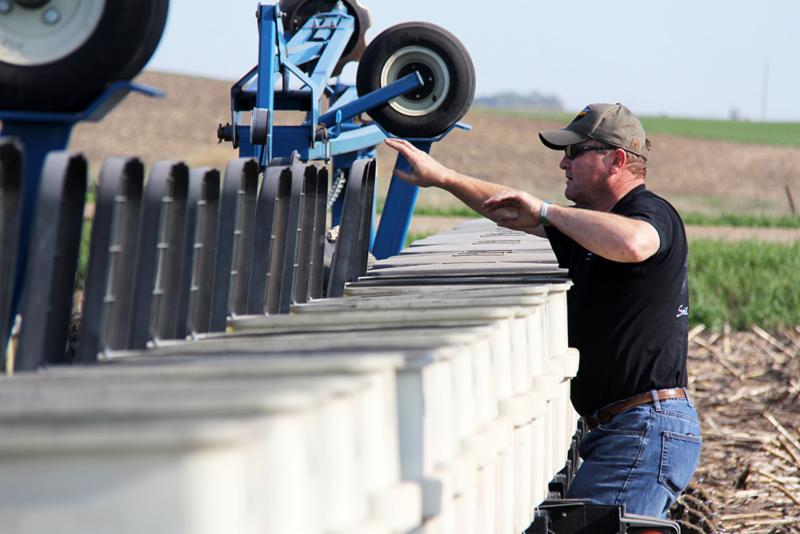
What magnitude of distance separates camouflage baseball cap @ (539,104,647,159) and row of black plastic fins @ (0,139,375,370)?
1399mm

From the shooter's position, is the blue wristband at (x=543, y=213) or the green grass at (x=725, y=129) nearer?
the blue wristband at (x=543, y=213)

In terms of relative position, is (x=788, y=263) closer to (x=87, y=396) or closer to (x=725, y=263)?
(x=725, y=263)

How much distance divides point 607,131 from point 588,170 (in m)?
0.18

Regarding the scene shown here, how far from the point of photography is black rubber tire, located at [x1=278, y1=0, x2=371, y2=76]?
29.5 ft

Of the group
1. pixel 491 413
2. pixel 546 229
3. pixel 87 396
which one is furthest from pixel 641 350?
pixel 87 396

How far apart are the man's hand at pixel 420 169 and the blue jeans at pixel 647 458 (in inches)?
47.2

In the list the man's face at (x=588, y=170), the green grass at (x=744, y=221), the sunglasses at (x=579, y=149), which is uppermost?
the sunglasses at (x=579, y=149)

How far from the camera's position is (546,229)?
5312 millimetres

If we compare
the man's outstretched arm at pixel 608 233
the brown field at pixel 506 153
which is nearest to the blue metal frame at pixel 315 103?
the man's outstretched arm at pixel 608 233

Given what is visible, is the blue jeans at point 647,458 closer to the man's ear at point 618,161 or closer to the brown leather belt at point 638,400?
the brown leather belt at point 638,400

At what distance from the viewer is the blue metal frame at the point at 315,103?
23.9ft

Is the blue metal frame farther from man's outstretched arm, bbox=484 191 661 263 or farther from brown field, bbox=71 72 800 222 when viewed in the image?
brown field, bbox=71 72 800 222

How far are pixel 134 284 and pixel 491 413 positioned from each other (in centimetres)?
99

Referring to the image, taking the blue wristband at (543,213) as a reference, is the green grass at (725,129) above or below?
above
